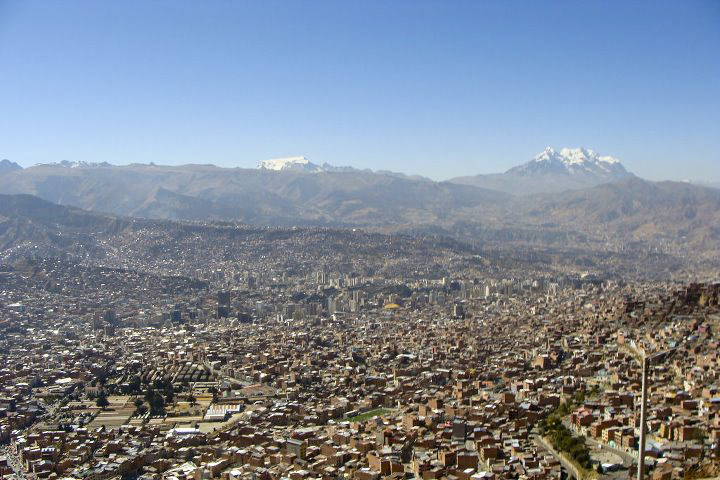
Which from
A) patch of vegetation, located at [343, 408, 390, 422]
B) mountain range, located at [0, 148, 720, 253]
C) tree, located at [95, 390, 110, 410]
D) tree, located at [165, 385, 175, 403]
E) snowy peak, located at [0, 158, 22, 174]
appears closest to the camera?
patch of vegetation, located at [343, 408, 390, 422]

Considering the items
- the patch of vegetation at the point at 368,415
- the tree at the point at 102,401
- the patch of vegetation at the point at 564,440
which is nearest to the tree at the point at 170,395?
the tree at the point at 102,401

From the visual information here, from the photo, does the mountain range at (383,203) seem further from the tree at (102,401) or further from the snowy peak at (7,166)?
the tree at (102,401)

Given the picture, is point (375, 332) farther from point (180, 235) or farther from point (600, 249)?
point (600, 249)

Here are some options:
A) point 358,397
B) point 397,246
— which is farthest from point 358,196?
point 358,397

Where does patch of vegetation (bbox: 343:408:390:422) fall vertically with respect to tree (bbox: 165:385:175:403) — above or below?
above

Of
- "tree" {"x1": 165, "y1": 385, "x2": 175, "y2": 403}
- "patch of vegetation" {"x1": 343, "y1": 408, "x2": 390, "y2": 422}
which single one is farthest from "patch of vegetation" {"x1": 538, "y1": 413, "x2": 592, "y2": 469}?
"tree" {"x1": 165, "y1": 385, "x2": 175, "y2": 403}

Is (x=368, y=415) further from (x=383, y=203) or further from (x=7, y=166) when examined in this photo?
(x=7, y=166)

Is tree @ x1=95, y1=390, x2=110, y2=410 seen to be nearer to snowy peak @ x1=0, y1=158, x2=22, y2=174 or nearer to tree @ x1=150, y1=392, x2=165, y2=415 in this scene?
tree @ x1=150, y1=392, x2=165, y2=415

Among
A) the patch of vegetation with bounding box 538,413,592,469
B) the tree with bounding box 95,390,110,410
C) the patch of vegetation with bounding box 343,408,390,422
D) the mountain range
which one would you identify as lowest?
the tree with bounding box 95,390,110,410
